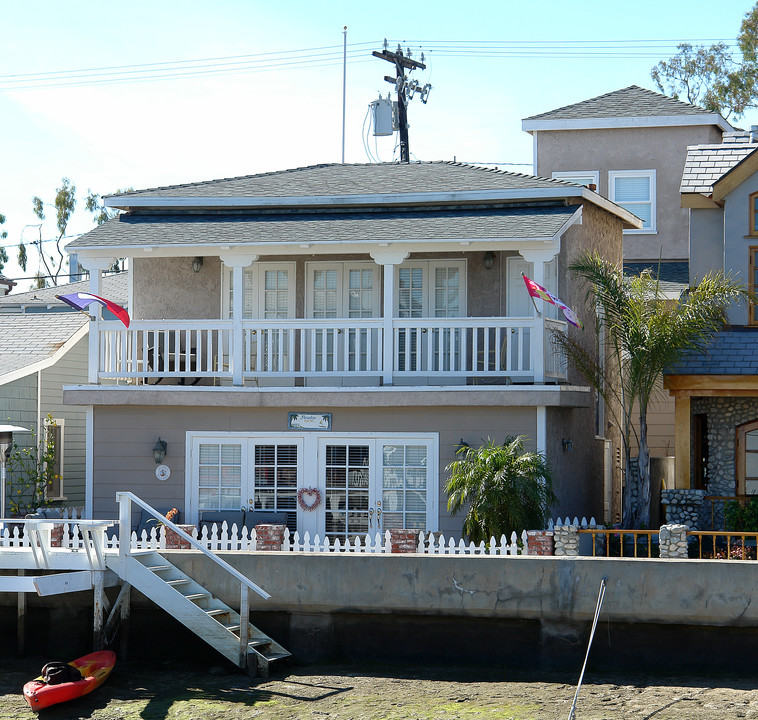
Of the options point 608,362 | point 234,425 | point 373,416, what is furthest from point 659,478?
point 234,425

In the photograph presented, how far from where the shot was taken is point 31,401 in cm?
2195

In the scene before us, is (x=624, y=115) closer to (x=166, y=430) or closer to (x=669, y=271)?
(x=669, y=271)

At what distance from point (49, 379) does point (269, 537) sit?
925cm

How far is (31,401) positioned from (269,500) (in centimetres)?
611

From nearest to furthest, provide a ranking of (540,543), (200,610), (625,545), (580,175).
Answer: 1. (200,610)
2. (540,543)
3. (625,545)
4. (580,175)

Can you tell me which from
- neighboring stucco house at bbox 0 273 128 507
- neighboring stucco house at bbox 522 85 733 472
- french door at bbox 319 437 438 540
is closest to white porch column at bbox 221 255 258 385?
french door at bbox 319 437 438 540

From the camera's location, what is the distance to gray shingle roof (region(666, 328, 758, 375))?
18.0 metres

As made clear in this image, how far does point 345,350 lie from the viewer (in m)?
18.0

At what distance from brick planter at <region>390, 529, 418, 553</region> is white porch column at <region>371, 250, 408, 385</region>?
3.71 meters

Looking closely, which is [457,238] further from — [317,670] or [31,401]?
[31,401]

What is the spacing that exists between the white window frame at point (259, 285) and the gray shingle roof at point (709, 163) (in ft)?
21.7

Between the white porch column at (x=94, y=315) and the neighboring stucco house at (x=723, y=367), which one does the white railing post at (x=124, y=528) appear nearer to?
the white porch column at (x=94, y=315)

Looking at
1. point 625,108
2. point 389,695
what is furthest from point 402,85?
point 389,695

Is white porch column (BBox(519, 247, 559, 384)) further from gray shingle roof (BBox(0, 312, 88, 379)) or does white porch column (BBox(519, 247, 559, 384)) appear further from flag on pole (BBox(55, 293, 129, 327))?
gray shingle roof (BBox(0, 312, 88, 379))
